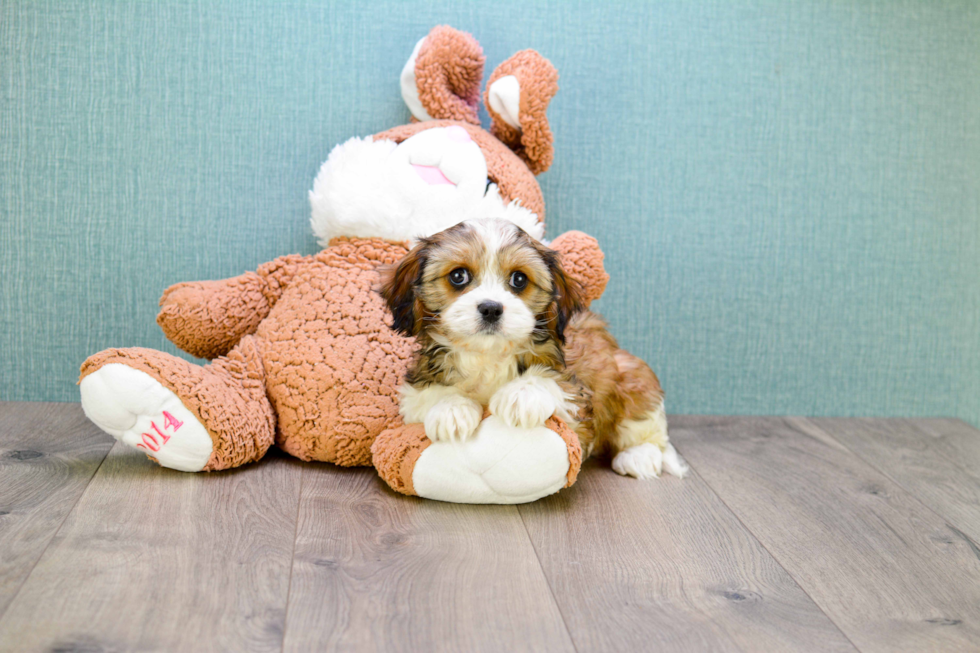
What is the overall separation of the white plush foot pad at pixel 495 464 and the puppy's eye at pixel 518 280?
0.97 feet

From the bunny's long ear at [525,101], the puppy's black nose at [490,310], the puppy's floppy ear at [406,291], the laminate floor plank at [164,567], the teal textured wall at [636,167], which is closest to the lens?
the laminate floor plank at [164,567]

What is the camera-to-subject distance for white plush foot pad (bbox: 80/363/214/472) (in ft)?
5.91

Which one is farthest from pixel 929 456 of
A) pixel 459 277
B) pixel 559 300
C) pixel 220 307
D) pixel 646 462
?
pixel 220 307

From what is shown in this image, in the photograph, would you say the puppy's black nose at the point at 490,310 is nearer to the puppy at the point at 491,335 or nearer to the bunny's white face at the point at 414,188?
the puppy at the point at 491,335

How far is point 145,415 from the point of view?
5.99ft

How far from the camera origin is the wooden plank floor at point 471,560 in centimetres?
133

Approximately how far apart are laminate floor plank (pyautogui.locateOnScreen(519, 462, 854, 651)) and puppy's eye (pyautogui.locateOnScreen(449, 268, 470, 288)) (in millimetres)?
540

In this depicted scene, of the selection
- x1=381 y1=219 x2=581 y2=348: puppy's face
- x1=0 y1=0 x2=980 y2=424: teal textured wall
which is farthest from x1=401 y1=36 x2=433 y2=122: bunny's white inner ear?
x1=381 y1=219 x2=581 y2=348: puppy's face

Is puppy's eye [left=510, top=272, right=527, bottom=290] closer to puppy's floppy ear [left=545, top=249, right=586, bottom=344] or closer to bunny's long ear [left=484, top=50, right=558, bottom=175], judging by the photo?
puppy's floppy ear [left=545, top=249, right=586, bottom=344]

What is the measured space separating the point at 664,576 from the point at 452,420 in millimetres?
528

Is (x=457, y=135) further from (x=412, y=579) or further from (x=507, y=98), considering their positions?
(x=412, y=579)

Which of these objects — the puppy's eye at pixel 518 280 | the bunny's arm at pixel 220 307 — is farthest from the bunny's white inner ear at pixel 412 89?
the puppy's eye at pixel 518 280

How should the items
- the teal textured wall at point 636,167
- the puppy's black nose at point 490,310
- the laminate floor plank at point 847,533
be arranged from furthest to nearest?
1. the teal textured wall at point 636,167
2. the puppy's black nose at point 490,310
3. the laminate floor plank at point 847,533

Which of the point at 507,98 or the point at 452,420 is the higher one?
the point at 507,98
